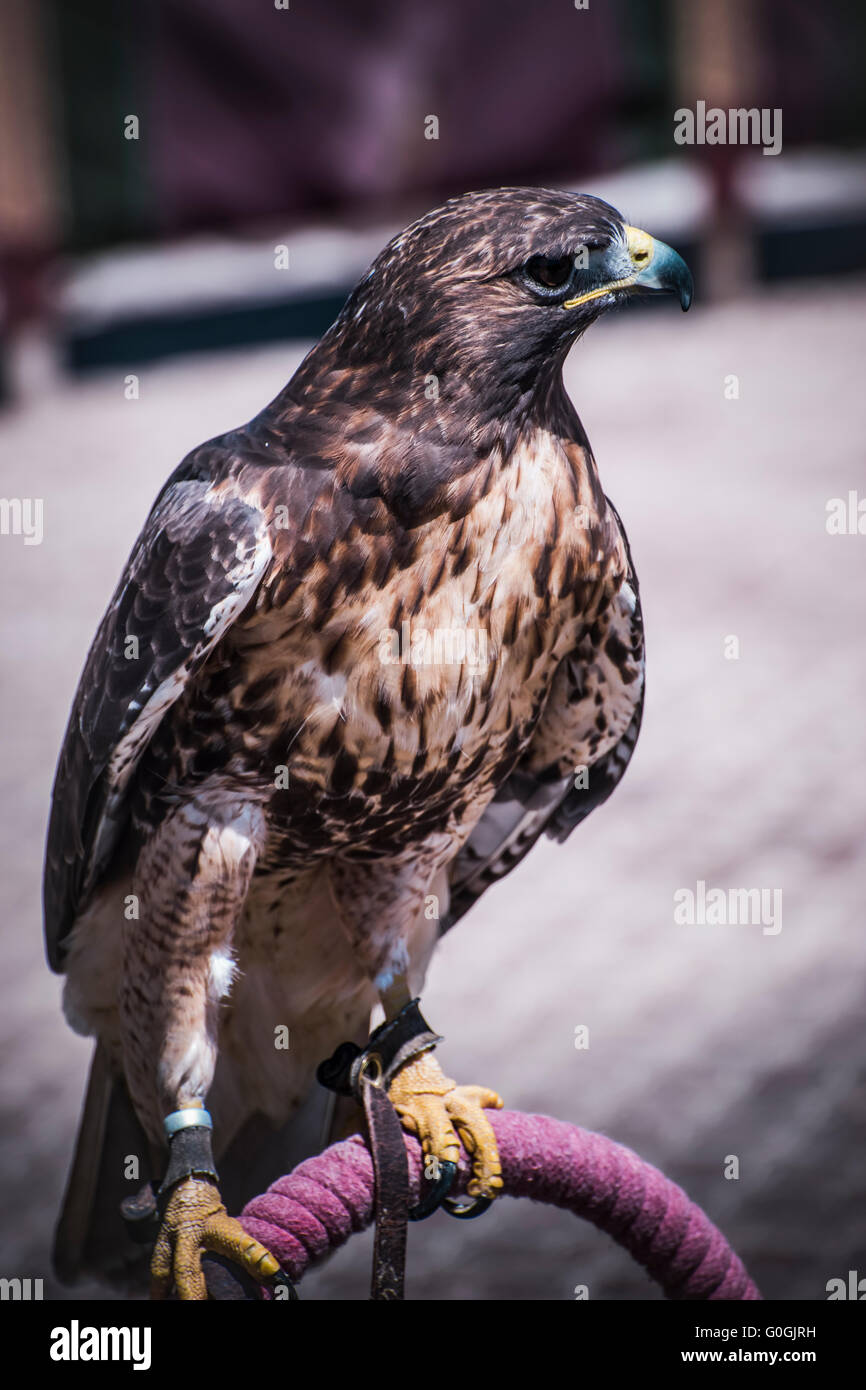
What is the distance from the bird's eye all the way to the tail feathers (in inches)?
74.6

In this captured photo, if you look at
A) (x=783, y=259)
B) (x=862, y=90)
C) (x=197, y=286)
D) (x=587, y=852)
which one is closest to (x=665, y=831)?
(x=587, y=852)

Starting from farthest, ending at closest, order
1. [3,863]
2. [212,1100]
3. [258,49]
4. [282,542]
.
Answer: [258,49] < [3,863] < [212,1100] < [282,542]

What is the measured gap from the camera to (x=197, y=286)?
14.0 meters

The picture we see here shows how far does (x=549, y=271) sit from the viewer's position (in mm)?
2377

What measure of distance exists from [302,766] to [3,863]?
451 cm

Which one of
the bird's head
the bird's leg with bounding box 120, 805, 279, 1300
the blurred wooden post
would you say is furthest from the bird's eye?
the blurred wooden post

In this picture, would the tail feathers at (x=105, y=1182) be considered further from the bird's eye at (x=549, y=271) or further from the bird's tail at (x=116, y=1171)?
the bird's eye at (x=549, y=271)

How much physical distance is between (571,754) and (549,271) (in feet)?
3.32

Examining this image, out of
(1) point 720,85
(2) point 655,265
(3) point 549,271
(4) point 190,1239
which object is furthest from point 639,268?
(1) point 720,85

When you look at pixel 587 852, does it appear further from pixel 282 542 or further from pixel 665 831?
pixel 282 542

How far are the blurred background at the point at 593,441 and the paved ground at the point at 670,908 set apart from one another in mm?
18

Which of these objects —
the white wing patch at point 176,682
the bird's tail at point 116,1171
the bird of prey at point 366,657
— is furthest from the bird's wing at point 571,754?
the white wing patch at point 176,682

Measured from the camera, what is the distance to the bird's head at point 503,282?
2342 mm

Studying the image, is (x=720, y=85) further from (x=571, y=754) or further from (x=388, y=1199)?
(x=388, y=1199)
